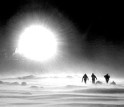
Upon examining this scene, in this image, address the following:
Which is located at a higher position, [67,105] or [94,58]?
[94,58]

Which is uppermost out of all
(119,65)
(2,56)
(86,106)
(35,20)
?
(35,20)

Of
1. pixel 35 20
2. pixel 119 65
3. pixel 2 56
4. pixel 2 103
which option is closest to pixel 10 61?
pixel 2 56

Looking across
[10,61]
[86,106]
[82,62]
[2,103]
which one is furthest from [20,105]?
[10,61]

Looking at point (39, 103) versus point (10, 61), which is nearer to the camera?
point (39, 103)

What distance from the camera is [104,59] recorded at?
111 meters

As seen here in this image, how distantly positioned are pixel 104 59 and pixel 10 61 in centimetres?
3382

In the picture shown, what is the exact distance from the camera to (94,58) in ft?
365

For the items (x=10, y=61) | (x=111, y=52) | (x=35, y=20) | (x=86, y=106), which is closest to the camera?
(x=86, y=106)

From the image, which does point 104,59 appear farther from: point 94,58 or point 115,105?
point 115,105

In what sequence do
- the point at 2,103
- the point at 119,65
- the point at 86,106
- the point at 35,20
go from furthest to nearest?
1. the point at 35,20
2. the point at 119,65
3. the point at 2,103
4. the point at 86,106

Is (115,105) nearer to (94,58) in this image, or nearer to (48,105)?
(48,105)

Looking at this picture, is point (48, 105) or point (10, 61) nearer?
point (48, 105)

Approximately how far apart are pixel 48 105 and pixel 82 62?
92647 mm

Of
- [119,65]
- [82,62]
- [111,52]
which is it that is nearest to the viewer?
[119,65]
